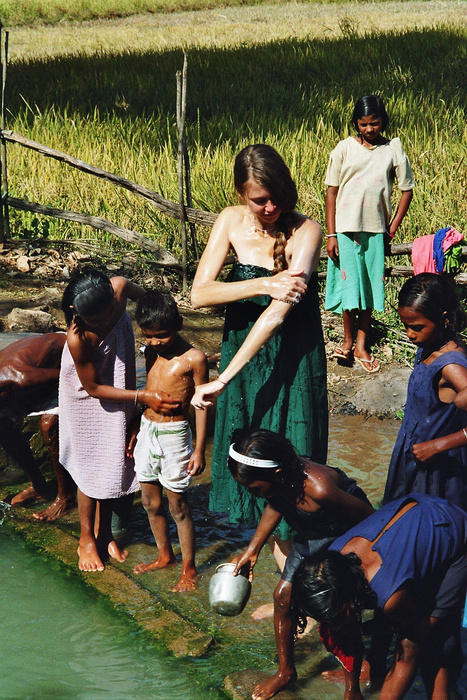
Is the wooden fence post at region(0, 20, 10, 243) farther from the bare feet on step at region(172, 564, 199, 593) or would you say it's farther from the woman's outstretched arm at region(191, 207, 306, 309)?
the woman's outstretched arm at region(191, 207, 306, 309)

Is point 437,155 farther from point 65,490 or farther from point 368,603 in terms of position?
point 368,603

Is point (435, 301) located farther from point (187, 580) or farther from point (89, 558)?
point (89, 558)

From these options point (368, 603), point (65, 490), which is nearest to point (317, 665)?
point (368, 603)

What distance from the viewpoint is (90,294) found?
3.21 meters

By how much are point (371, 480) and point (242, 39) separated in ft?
48.3

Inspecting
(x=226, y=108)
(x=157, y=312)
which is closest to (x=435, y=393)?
(x=157, y=312)

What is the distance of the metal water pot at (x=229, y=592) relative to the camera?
110 inches

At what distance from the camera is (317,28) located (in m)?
18.0

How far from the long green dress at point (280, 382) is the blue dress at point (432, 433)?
0.31m

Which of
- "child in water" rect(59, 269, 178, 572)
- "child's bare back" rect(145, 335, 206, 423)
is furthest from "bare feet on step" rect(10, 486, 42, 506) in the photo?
"child's bare back" rect(145, 335, 206, 423)

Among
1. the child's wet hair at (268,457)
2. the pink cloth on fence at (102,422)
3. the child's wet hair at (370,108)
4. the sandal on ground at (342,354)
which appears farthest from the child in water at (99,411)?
the sandal on ground at (342,354)

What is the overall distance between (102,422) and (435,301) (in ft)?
4.85

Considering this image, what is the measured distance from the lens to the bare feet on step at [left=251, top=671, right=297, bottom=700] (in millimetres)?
2689

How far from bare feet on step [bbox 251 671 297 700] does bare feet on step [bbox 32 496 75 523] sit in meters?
1.58
